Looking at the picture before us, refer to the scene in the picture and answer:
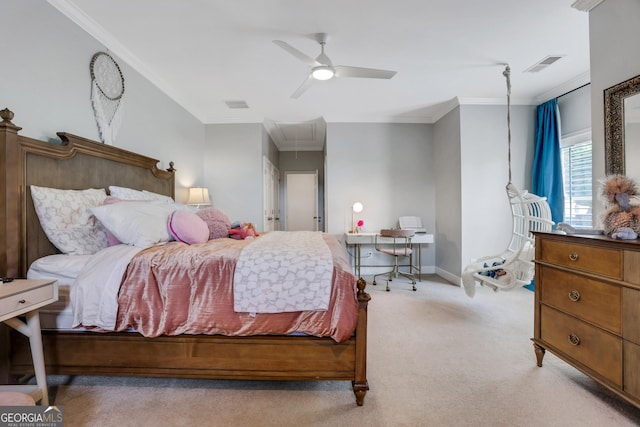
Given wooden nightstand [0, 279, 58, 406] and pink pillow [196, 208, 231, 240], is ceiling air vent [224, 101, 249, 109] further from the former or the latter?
wooden nightstand [0, 279, 58, 406]

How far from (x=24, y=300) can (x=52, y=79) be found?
1.70 meters

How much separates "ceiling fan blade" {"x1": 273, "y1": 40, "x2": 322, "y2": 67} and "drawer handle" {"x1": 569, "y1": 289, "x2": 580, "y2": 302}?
2.52 meters

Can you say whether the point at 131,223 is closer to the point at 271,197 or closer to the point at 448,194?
the point at 271,197

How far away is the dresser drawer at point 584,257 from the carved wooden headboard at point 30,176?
132 inches

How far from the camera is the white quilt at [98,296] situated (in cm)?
164

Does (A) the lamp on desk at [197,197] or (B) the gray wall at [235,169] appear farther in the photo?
(B) the gray wall at [235,169]

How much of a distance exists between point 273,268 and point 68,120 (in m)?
2.08

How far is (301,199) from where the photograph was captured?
6945mm

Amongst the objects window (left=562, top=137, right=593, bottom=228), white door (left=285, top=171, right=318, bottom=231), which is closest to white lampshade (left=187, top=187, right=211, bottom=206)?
white door (left=285, top=171, right=318, bottom=231)

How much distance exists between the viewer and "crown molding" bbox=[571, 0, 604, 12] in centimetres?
205

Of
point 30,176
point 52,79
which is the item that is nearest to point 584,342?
point 30,176

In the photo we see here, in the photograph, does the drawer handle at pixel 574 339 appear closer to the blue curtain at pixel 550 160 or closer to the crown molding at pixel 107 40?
the blue curtain at pixel 550 160

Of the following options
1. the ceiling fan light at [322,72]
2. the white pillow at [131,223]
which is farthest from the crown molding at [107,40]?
the ceiling fan light at [322,72]

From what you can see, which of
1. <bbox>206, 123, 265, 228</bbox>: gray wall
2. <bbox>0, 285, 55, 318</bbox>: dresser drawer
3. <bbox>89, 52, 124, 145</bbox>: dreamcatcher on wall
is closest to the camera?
<bbox>0, 285, 55, 318</bbox>: dresser drawer
